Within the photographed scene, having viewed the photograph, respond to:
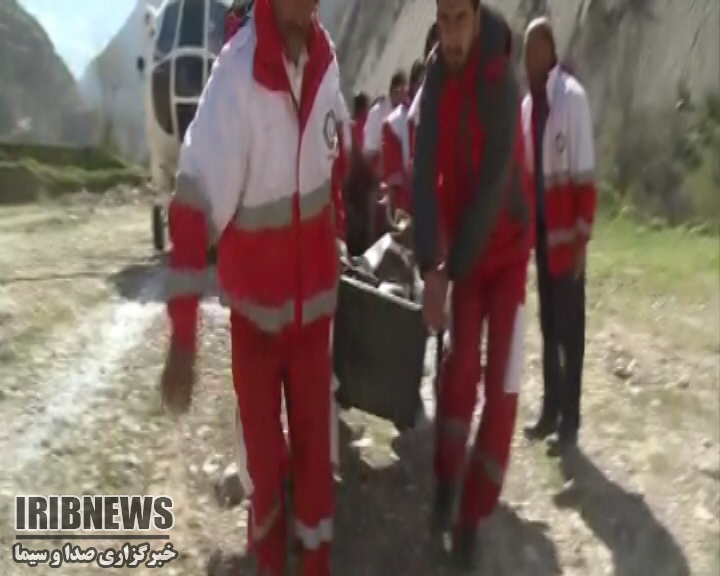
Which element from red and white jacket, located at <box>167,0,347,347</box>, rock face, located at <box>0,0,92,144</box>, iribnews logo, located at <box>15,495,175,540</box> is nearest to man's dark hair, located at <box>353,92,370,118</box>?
iribnews logo, located at <box>15,495,175,540</box>

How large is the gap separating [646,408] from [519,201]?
2.01m

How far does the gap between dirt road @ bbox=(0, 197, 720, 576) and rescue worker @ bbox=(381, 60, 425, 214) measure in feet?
3.74

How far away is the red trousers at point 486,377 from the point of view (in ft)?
10.8

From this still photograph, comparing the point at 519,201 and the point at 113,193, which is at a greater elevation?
the point at 519,201

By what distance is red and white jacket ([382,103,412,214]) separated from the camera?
5844mm

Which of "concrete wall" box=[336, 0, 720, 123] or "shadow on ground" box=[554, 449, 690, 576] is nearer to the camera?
"shadow on ground" box=[554, 449, 690, 576]

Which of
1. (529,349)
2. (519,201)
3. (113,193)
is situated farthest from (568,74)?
(113,193)

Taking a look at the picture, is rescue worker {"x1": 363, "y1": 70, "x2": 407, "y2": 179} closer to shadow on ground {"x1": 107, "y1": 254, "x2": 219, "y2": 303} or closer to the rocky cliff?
the rocky cliff

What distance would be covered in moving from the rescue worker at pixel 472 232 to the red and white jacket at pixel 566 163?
2.30 feet

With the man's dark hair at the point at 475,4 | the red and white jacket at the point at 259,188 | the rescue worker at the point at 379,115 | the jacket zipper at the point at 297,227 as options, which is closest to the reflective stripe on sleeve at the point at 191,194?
the red and white jacket at the point at 259,188

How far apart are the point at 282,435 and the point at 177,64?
6.53 meters

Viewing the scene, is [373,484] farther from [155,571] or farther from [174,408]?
[174,408]

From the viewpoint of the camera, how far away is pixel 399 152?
6414 millimetres

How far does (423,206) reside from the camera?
10.5 feet
